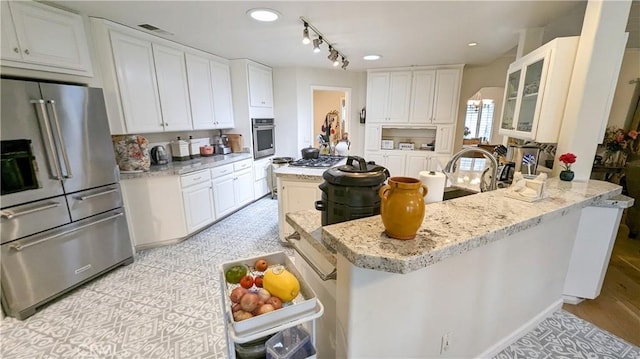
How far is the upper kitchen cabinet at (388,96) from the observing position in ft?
15.3

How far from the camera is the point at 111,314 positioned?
78.5 inches

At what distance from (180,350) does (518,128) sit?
3.27m

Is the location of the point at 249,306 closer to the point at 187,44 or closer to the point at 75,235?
the point at 75,235

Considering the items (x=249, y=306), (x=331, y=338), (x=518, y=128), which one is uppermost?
(x=518, y=128)

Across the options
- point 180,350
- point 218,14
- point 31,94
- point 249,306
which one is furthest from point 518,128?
point 31,94

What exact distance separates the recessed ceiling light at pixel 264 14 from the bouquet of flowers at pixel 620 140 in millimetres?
4320

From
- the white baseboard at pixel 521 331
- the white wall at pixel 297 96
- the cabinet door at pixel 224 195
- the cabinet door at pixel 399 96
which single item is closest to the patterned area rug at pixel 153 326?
the white baseboard at pixel 521 331

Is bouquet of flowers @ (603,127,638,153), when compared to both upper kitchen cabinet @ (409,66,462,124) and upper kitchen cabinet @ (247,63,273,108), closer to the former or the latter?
upper kitchen cabinet @ (409,66,462,124)

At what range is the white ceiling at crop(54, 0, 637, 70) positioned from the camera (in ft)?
6.83

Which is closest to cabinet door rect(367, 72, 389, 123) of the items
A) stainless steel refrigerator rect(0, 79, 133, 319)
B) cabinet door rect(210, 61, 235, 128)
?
cabinet door rect(210, 61, 235, 128)

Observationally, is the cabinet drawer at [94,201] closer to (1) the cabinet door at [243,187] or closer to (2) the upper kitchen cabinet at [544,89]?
(1) the cabinet door at [243,187]

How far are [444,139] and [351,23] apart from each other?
3.02 meters

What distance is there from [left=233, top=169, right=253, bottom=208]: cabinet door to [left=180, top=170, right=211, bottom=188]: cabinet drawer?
62cm

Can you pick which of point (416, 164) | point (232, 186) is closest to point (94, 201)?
point (232, 186)
